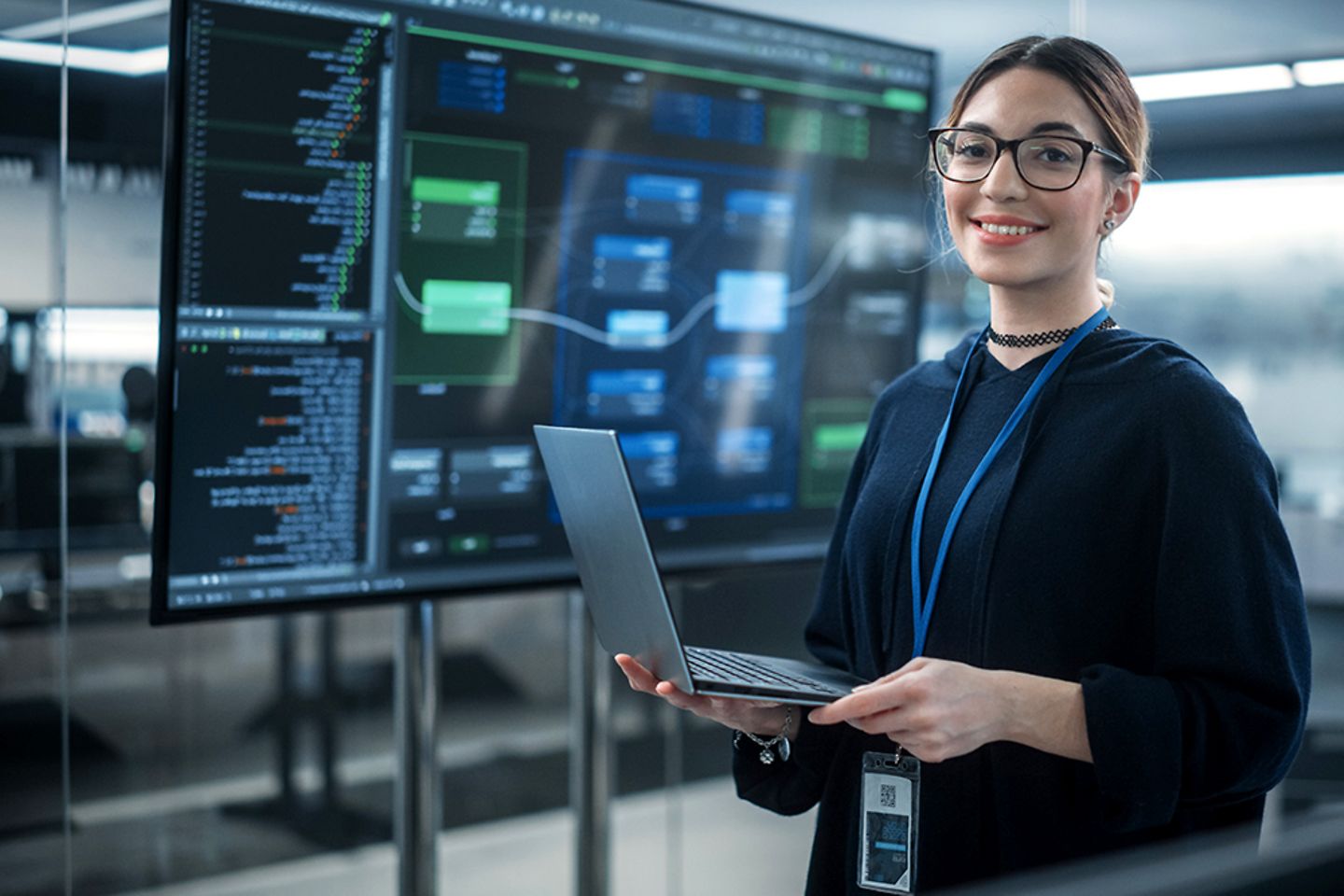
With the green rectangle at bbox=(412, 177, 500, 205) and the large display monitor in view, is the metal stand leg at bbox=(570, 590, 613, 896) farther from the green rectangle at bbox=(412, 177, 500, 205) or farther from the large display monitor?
the green rectangle at bbox=(412, 177, 500, 205)

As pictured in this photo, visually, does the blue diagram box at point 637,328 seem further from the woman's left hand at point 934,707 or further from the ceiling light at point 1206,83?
the ceiling light at point 1206,83

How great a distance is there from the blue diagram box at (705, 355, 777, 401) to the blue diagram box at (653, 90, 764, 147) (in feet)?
1.41

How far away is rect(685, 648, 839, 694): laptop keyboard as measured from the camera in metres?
1.28

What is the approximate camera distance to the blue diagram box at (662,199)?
2.58 m

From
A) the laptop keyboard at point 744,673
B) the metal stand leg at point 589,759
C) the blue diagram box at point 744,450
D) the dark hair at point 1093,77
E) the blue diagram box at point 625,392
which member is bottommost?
the metal stand leg at point 589,759

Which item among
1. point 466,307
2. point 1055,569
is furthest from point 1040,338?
point 466,307

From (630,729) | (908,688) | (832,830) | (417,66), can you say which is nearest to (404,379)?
(417,66)

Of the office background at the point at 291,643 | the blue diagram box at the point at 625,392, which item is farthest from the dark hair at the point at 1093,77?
the blue diagram box at the point at 625,392

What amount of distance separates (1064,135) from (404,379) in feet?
4.09

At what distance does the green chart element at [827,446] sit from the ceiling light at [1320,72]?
9.66ft

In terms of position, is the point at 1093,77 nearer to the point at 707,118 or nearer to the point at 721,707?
the point at 721,707

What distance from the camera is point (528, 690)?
4.55 m

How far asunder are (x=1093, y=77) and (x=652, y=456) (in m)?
1.38

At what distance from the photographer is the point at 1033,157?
141 centimetres
